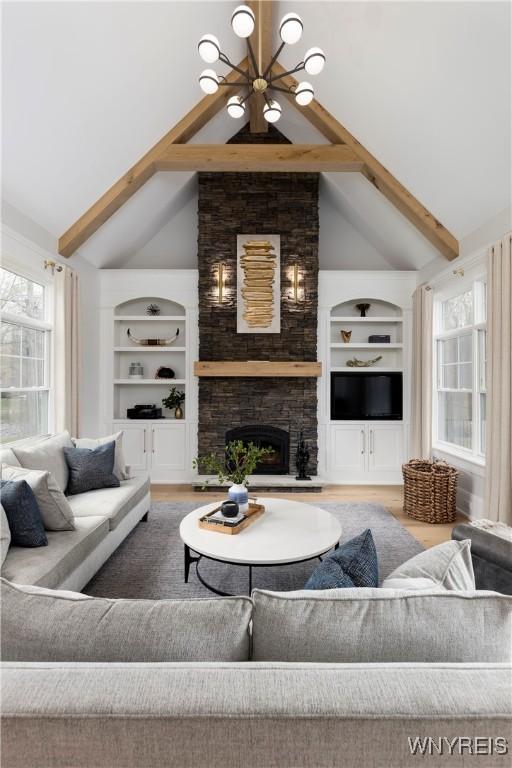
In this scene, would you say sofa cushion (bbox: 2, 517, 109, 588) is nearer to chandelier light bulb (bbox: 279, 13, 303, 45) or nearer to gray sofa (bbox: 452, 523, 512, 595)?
gray sofa (bbox: 452, 523, 512, 595)

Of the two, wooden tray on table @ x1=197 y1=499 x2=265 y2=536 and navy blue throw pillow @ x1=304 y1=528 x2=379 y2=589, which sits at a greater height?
navy blue throw pillow @ x1=304 y1=528 x2=379 y2=589

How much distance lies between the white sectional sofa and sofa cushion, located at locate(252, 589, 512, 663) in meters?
1.44

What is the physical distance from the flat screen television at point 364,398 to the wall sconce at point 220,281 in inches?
73.1

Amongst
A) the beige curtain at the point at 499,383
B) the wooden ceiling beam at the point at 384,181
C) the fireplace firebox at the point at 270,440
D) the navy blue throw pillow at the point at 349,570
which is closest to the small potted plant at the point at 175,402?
the fireplace firebox at the point at 270,440

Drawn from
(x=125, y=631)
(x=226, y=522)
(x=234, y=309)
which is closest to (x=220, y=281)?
(x=234, y=309)

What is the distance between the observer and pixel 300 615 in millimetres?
869

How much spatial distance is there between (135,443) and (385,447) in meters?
3.31

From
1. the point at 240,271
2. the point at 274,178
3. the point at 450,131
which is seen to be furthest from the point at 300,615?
the point at 274,178

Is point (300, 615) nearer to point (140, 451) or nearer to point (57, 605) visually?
Answer: point (57, 605)

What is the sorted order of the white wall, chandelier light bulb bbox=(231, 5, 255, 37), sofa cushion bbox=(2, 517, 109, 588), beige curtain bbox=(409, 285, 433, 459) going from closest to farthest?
sofa cushion bbox=(2, 517, 109, 588)
chandelier light bulb bbox=(231, 5, 255, 37)
the white wall
beige curtain bbox=(409, 285, 433, 459)

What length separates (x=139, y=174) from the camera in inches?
157

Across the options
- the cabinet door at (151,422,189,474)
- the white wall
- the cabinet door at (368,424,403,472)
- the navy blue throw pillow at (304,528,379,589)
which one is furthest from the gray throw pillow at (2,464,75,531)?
the cabinet door at (368,424,403,472)

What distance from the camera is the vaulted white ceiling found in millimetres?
2637
